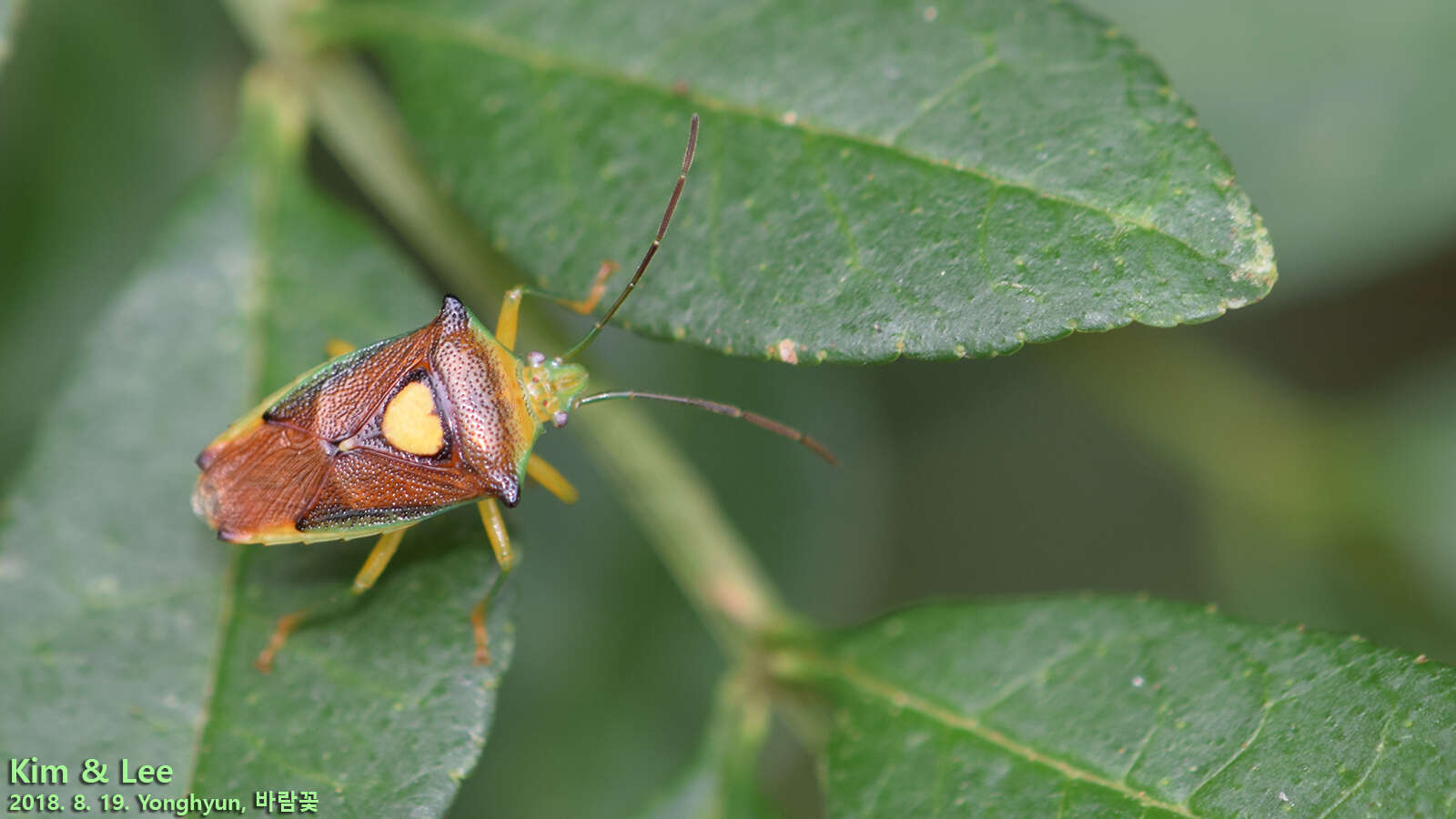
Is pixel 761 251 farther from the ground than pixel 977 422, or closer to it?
farther from the ground

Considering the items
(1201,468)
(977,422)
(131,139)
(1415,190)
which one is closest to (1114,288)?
(1415,190)

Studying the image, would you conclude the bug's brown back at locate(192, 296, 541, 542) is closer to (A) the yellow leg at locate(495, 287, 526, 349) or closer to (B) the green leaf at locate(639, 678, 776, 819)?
(A) the yellow leg at locate(495, 287, 526, 349)

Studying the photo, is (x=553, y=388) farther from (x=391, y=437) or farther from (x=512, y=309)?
(x=391, y=437)

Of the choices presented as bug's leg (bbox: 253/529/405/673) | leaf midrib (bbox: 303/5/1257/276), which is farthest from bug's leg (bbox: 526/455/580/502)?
leaf midrib (bbox: 303/5/1257/276)

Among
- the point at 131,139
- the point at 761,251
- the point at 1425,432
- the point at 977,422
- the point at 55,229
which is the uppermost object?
the point at 131,139

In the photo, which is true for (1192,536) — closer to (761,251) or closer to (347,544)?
(761,251)

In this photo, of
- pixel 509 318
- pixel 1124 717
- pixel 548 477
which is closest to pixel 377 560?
pixel 548 477

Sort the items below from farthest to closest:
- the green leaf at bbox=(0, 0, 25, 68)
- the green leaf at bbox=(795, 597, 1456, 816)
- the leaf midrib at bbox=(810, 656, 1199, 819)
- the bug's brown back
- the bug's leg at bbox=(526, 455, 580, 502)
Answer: the bug's leg at bbox=(526, 455, 580, 502) < the bug's brown back < the green leaf at bbox=(0, 0, 25, 68) < the leaf midrib at bbox=(810, 656, 1199, 819) < the green leaf at bbox=(795, 597, 1456, 816)

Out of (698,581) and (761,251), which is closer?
(761,251)
